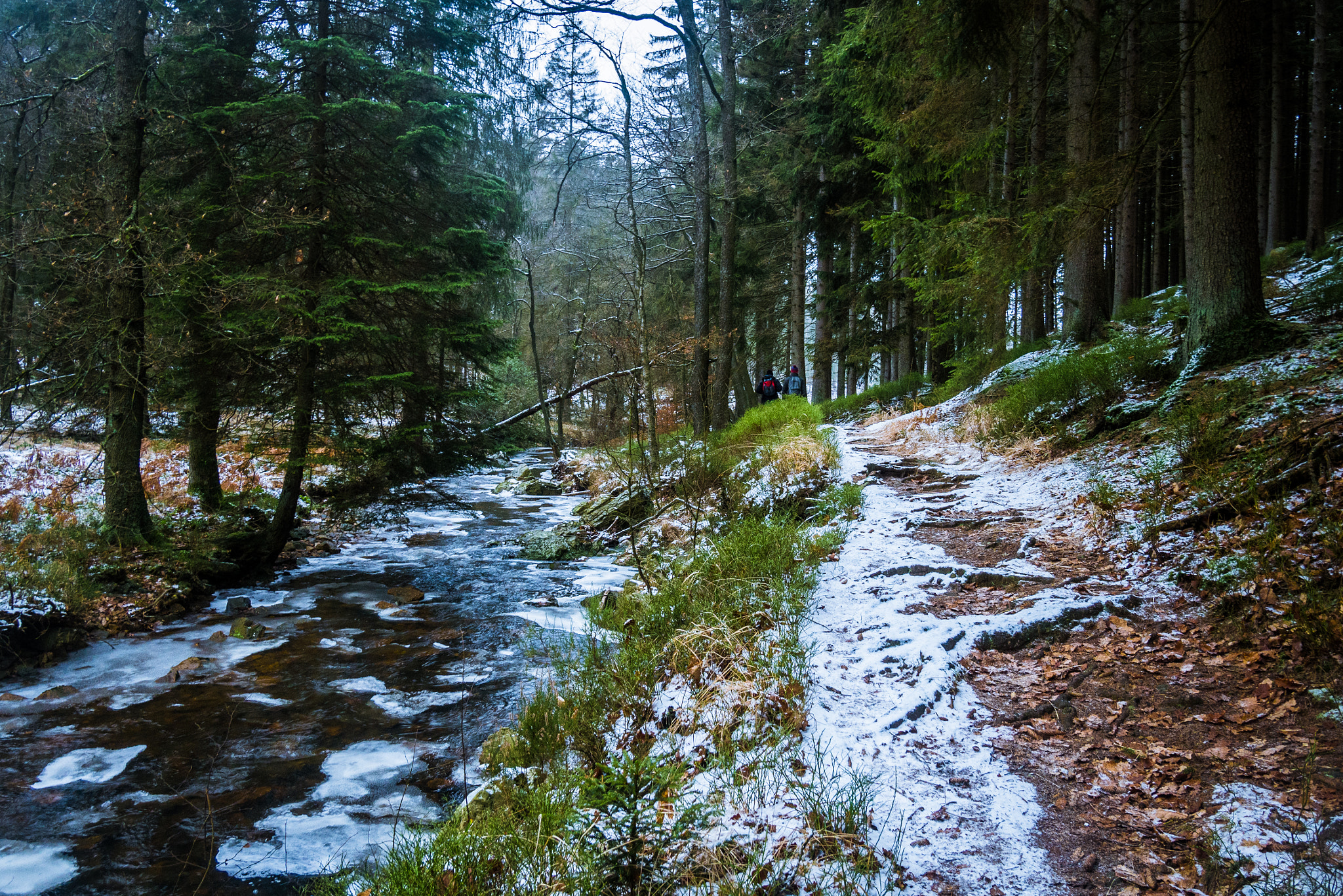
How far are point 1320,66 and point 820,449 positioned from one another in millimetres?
13597

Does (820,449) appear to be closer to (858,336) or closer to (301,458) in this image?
(301,458)

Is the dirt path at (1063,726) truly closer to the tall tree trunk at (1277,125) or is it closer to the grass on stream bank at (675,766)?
the grass on stream bank at (675,766)

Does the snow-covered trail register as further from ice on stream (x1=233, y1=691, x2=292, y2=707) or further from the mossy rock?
ice on stream (x1=233, y1=691, x2=292, y2=707)

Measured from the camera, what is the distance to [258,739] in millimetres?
4738

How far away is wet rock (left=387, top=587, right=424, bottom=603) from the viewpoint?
27.4 ft

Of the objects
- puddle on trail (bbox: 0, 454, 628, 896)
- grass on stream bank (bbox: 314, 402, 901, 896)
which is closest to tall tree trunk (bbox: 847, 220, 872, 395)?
puddle on trail (bbox: 0, 454, 628, 896)

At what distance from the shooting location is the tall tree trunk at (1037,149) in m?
6.48

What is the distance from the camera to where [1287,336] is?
5.31 metres

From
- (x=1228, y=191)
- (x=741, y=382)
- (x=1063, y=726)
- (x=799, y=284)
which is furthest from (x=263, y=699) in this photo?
(x=741, y=382)

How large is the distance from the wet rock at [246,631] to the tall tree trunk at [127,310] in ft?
7.29

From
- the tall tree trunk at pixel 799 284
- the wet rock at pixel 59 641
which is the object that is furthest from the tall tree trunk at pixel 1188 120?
the wet rock at pixel 59 641

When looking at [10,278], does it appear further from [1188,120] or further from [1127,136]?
[1127,136]

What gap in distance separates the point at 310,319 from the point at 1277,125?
19.1 meters

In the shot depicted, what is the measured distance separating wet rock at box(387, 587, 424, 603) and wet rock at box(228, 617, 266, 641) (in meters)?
1.67
